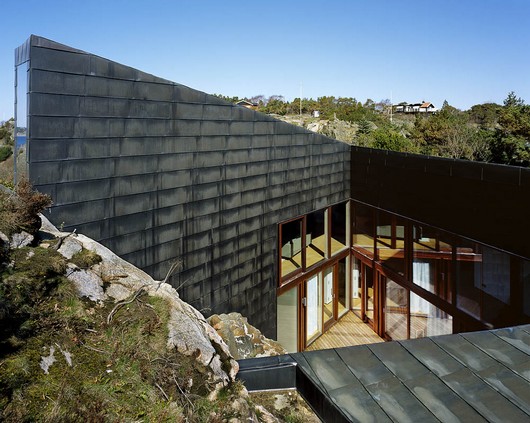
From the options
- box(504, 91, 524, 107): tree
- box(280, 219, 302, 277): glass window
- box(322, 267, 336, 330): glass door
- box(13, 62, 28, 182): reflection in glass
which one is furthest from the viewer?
box(504, 91, 524, 107): tree

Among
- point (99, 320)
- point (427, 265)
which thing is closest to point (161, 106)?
point (99, 320)

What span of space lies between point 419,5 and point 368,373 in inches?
996

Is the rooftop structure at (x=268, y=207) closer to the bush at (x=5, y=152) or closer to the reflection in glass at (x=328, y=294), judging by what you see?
the reflection in glass at (x=328, y=294)

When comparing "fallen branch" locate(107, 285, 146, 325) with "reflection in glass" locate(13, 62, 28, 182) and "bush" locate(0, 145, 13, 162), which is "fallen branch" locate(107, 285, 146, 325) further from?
"bush" locate(0, 145, 13, 162)

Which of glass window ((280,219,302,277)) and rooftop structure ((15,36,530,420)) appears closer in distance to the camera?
rooftop structure ((15,36,530,420))

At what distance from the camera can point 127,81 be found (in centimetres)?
694

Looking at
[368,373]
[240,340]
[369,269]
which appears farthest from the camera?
[369,269]

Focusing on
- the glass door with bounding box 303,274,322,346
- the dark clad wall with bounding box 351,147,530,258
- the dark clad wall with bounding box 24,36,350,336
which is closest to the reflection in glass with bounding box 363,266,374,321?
the glass door with bounding box 303,274,322,346

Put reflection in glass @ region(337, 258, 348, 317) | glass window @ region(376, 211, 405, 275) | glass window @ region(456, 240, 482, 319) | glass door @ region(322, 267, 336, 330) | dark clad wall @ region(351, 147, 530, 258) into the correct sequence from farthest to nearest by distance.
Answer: reflection in glass @ region(337, 258, 348, 317), glass door @ region(322, 267, 336, 330), glass window @ region(376, 211, 405, 275), glass window @ region(456, 240, 482, 319), dark clad wall @ region(351, 147, 530, 258)

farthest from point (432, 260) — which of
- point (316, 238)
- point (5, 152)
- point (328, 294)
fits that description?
point (5, 152)

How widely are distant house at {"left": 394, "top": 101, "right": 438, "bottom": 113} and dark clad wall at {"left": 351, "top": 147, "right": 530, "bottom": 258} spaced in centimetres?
6427

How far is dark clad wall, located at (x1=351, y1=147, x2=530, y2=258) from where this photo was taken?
8.45 m

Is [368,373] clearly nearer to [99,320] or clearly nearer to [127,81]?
[99,320]

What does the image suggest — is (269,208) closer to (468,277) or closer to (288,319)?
(288,319)
